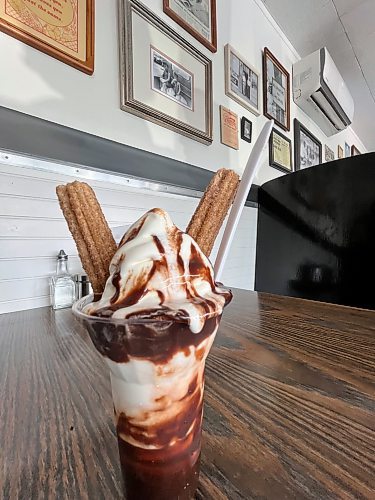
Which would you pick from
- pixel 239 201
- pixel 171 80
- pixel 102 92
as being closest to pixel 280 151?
pixel 171 80

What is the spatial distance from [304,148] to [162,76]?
5.32 ft

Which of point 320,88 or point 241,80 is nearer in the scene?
point 241,80

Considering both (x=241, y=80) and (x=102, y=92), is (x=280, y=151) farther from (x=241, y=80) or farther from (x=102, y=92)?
(x=102, y=92)

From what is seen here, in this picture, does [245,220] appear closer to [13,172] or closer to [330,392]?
[13,172]

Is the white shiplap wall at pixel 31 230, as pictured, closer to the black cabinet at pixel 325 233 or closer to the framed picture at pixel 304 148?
A: the black cabinet at pixel 325 233

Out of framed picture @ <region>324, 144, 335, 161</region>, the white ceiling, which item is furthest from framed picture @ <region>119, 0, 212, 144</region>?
framed picture @ <region>324, 144, 335, 161</region>

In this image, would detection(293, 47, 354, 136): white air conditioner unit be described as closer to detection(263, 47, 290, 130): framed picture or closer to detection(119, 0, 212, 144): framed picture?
detection(263, 47, 290, 130): framed picture

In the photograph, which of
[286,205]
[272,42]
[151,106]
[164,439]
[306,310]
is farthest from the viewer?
[272,42]

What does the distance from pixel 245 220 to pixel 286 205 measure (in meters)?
0.28

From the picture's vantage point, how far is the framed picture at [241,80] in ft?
5.53

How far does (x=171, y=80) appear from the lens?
137 centimetres

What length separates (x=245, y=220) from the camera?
1.85m

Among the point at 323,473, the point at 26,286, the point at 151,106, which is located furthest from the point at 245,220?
the point at 323,473

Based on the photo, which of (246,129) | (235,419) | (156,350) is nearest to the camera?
(156,350)
